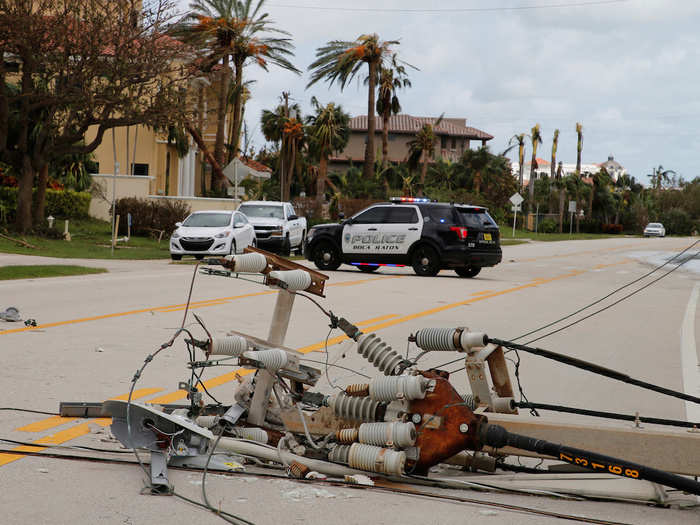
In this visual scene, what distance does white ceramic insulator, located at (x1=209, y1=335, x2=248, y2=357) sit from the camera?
5.41m

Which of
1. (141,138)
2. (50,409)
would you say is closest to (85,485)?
(50,409)

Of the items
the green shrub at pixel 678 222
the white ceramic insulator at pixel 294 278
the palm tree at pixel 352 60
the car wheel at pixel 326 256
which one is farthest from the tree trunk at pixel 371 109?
the green shrub at pixel 678 222

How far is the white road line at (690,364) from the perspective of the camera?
25.6 feet

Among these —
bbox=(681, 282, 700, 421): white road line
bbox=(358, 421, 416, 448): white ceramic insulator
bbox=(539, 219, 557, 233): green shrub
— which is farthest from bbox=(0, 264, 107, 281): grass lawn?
bbox=(539, 219, 557, 233): green shrub

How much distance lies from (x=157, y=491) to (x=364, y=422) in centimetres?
117

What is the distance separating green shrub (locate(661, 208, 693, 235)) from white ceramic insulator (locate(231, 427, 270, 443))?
11376 cm

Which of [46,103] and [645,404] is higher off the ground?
[46,103]

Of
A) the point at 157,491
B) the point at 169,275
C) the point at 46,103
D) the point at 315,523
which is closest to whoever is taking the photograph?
the point at 315,523

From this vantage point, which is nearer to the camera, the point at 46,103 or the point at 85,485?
the point at 85,485

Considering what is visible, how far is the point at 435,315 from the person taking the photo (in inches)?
579

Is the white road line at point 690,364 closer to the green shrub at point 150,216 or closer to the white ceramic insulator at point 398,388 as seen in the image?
the white ceramic insulator at point 398,388

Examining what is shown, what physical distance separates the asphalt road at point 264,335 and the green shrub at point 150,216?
1389 centimetres

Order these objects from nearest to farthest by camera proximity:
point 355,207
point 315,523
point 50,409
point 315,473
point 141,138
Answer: point 315,523 → point 315,473 → point 50,409 → point 141,138 → point 355,207

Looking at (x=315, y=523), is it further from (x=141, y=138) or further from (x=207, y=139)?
(x=207, y=139)
